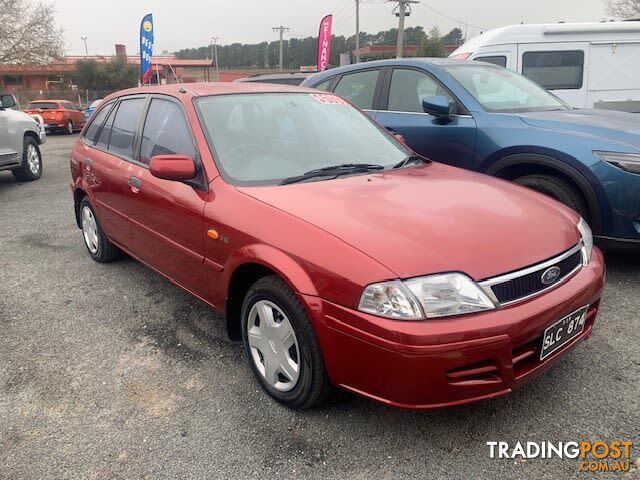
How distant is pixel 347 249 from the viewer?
2045 mm

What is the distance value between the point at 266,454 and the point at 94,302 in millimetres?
2227

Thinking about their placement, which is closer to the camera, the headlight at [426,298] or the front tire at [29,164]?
the headlight at [426,298]

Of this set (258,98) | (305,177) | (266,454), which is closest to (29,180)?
(258,98)

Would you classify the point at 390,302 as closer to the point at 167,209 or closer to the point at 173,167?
the point at 173,167

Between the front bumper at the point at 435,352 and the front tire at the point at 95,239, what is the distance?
2934 mm

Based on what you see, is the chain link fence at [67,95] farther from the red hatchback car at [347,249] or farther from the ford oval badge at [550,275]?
the ford oval badge at [550,275]

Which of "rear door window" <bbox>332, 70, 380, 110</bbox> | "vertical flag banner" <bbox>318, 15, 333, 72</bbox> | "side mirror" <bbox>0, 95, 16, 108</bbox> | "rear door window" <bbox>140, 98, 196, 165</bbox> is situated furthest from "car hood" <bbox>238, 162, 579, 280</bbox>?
"vertical flag banner" <bbox>318, 15, 333, 72</bbox>

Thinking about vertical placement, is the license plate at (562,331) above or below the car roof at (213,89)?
below

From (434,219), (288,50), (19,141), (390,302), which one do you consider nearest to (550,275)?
(434,219)

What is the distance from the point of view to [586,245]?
101 inches

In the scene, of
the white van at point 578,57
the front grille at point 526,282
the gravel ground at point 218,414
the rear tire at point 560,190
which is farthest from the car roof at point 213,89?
the white van at point 578,57

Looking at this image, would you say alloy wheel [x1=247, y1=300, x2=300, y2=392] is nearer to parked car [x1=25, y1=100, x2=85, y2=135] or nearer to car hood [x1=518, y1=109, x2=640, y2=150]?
car hood [x1=518, y1=109, x2=640, y2=150]

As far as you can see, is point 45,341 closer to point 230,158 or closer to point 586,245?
point 230,158

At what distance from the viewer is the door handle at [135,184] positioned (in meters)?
3.39
